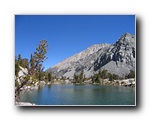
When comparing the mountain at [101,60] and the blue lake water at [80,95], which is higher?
the mountain at [101,60]

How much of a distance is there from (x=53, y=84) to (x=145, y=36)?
1.53 metres

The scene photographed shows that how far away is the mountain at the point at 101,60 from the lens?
302 inches

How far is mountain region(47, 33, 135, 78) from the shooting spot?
766 cm

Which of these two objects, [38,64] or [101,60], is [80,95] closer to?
[101,60]

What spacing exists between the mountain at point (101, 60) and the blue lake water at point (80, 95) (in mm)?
209

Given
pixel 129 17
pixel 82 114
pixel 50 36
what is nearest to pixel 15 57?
pixel 50 36

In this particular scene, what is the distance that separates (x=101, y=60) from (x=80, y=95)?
1.99ft

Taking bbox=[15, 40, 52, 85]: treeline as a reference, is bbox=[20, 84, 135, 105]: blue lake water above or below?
below

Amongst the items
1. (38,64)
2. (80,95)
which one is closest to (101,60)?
(80,95)

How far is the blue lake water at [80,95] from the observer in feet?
25.0

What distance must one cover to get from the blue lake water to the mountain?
0.21 meters

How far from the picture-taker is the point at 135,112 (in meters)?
7.65
